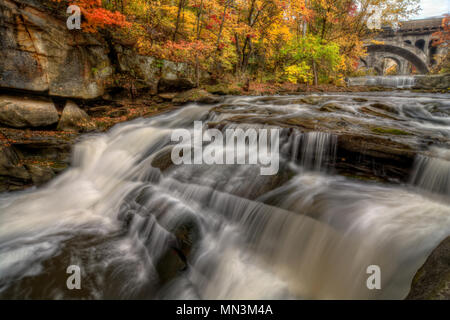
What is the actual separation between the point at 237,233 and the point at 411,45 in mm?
36630

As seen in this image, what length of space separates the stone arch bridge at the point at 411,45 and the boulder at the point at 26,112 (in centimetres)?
3306

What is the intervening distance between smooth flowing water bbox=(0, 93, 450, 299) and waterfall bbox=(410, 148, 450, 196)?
15 mm

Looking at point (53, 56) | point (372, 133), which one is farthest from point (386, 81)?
point (53, 56)

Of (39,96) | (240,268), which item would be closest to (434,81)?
(240,268)

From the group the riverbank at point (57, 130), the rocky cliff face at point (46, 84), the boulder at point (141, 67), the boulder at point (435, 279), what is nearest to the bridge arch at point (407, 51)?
the riverbank at point (57, 130)

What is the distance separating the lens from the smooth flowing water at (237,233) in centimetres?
225

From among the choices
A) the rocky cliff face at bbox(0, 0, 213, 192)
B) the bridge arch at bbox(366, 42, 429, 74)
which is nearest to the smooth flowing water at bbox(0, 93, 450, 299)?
the rocky cliff face at bbox(0, 0, 213, 192)

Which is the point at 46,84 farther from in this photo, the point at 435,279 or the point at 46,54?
the point at 435,279

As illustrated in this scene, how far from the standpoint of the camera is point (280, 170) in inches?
147

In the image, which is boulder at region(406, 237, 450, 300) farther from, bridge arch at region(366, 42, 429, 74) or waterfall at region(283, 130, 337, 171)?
bridge arch at region(366, 42, 429, 74)

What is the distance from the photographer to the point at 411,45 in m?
26.8

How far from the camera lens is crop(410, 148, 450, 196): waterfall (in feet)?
9.17
